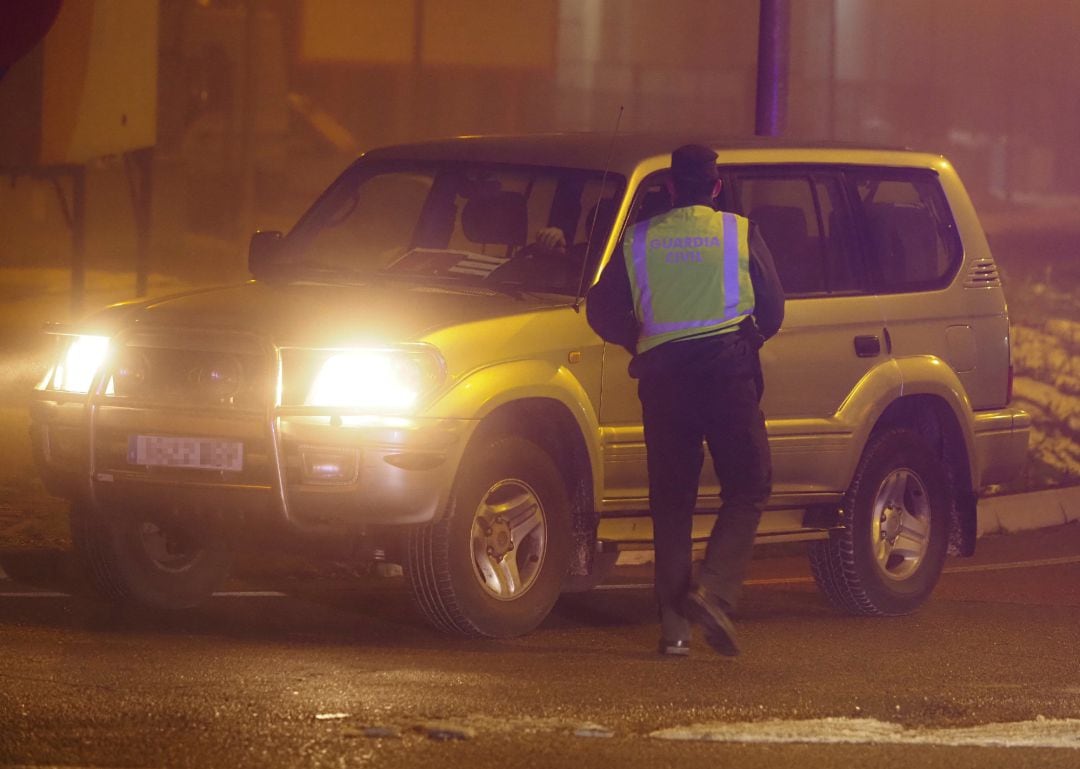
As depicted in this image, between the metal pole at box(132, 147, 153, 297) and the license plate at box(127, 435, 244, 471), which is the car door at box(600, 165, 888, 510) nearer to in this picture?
the license plate at box(127, 435, 244, 471)

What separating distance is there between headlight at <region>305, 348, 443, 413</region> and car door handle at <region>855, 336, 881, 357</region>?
85.4 inches

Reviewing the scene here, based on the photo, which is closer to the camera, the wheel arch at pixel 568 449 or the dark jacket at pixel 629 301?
the dark jacket at pixel 629 301

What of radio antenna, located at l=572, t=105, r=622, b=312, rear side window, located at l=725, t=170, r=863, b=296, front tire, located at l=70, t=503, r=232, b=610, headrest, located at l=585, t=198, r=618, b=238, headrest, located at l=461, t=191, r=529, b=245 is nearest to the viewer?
radio antenna, located at l=572, t=105, r=622, b=312

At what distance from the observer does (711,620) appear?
739cm

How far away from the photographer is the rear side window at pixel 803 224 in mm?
8781

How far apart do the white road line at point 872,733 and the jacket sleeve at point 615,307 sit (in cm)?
168

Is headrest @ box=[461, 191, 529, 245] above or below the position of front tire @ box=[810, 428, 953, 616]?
above

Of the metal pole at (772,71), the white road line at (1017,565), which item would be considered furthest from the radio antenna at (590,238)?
the metal pole at (772,71)

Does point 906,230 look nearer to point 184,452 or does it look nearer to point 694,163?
point 694,163

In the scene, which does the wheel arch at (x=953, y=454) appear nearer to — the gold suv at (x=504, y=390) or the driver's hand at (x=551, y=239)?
the gold suv at (x=504, y=390)

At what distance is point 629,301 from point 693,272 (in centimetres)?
26

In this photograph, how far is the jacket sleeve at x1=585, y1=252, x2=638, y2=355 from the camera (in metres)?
7.55

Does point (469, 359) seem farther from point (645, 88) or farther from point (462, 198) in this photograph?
point (645, 88)

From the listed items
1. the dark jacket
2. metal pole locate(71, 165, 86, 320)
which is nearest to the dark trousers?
the dark jacket
